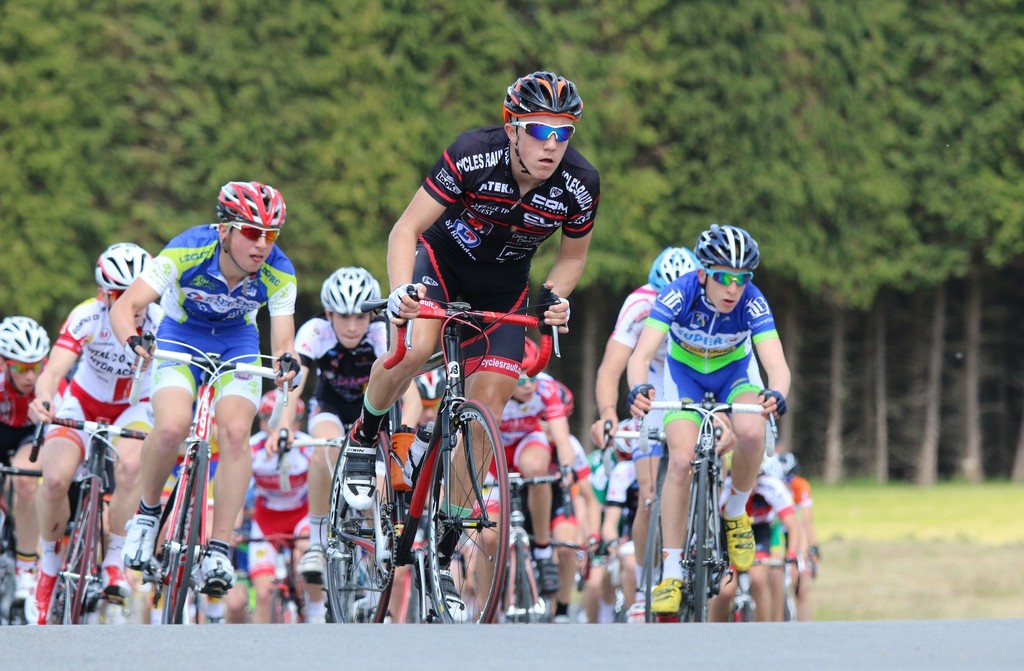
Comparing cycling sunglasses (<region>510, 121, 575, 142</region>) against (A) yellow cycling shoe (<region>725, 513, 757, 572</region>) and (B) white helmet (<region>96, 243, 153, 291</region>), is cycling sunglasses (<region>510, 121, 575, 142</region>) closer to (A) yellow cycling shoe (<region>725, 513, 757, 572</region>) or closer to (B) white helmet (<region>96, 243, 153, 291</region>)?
(A) yellow cycling shoe (<region>725, 513, 757, 572</region>)

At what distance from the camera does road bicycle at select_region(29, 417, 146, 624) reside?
10297 mm

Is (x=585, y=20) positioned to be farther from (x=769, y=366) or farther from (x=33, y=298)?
(x=769, y=366)

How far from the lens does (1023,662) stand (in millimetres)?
5793

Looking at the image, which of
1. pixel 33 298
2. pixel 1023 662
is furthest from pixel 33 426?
pixel 33 298

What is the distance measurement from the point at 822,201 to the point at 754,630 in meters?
26.2

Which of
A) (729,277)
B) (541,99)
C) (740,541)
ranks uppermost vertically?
(541,99)

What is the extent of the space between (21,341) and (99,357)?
0.99 m

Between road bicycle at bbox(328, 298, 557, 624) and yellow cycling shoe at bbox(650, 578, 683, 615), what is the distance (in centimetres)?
153

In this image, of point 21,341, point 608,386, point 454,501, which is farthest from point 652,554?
point 21,341

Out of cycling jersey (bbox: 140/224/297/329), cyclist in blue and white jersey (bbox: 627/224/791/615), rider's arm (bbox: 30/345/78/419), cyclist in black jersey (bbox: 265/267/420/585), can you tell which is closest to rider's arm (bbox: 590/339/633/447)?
cyclist in blue and white jersey (bbox: 627/224/791/615)

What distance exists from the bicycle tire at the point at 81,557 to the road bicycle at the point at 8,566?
1.87 meters

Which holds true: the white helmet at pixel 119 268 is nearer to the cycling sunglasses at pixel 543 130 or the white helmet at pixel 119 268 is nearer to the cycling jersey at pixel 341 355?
the cycling jersey at pixel 341 355

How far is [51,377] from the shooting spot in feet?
36.0

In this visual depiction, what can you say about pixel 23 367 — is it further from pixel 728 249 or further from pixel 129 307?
pixel 728 249
